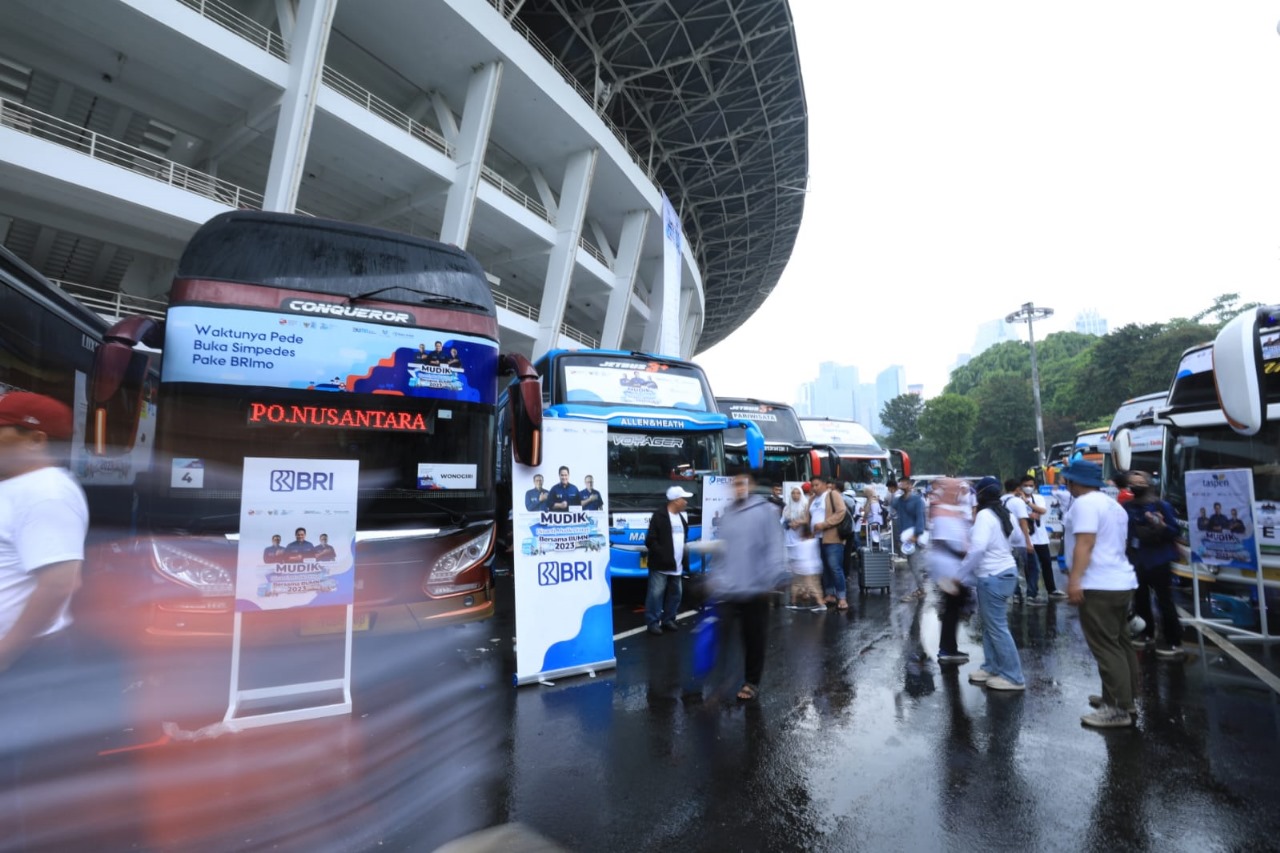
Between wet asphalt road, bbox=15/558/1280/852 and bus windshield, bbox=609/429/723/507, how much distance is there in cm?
324

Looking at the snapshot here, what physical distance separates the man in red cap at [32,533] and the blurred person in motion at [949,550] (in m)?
5.93

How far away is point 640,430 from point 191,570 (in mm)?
5585

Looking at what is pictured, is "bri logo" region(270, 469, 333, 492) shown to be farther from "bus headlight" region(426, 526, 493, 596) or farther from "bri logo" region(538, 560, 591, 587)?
"bri logo" region(538, 560, 591, 587)

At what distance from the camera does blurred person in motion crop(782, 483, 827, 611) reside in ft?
26.9

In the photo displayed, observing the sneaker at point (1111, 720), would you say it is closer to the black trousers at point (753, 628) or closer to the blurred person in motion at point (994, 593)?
the blurred person in motion at point (994, 593)

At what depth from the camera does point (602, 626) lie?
5.78 meters

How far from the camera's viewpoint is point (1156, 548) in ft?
19.3

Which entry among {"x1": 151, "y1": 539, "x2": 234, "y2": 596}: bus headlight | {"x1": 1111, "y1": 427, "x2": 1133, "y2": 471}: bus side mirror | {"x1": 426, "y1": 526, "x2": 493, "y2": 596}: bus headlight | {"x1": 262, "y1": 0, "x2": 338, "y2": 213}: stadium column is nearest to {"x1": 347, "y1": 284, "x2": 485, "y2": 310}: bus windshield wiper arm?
{"x1": 426, "y1": 526, "x2": 493, "y2": 596}: bus headlight

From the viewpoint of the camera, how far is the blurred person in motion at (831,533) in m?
8.57

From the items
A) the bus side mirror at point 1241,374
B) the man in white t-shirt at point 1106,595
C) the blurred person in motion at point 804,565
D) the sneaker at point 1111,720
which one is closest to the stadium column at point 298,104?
the blurred person in motion at point 804,565

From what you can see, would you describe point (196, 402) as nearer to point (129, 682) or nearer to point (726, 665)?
point (129, 682)

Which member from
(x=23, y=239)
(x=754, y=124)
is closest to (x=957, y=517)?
(x=23, y=239)

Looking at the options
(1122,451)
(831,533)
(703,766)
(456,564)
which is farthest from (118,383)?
(1122,451)

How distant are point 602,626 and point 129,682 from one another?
3.92 metres
